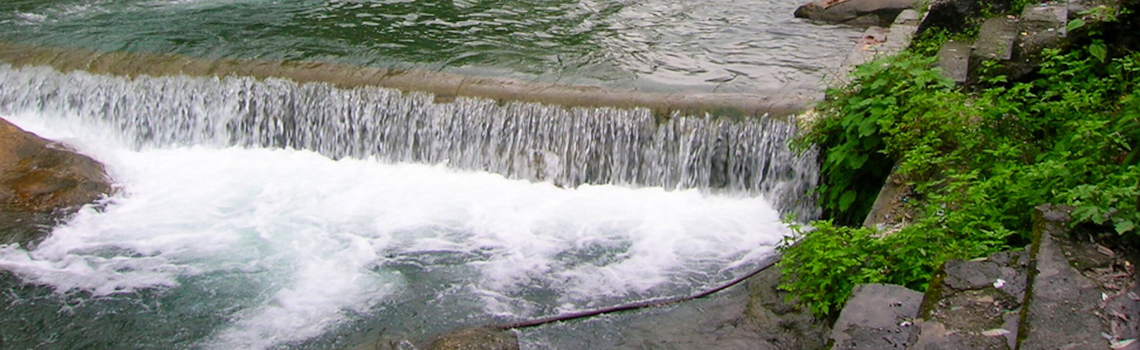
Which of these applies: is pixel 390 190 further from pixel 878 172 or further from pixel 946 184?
pixel 946 184

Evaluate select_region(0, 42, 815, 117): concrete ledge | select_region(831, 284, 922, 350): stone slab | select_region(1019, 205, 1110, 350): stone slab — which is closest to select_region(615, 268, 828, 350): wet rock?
select_region(831, 284, 922, 350): stone slab

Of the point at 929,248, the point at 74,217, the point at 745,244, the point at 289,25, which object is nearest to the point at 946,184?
the point at 929,248

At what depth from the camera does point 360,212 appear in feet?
22.6

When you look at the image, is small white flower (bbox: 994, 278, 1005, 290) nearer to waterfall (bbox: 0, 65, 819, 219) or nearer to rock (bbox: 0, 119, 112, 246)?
waterfall (bbox: 0, 65, 819, 219)

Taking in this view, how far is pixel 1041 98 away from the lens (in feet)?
17.0

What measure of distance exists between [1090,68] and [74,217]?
7078 millimetres

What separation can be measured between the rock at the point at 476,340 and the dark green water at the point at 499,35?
3181mm

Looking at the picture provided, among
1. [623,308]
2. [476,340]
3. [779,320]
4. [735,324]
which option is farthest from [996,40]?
[476,340]

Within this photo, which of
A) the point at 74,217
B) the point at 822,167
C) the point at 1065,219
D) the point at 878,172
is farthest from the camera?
the point at 74,217

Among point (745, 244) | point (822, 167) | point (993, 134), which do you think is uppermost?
point (993, 134)

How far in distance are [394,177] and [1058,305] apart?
5.55 meters

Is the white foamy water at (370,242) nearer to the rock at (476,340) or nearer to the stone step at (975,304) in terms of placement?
the rock at (476,340)

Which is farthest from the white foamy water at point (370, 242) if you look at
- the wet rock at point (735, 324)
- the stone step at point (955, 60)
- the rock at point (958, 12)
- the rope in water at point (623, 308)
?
the rock at point (958, 12)

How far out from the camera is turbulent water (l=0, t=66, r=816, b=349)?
549 centimetres
